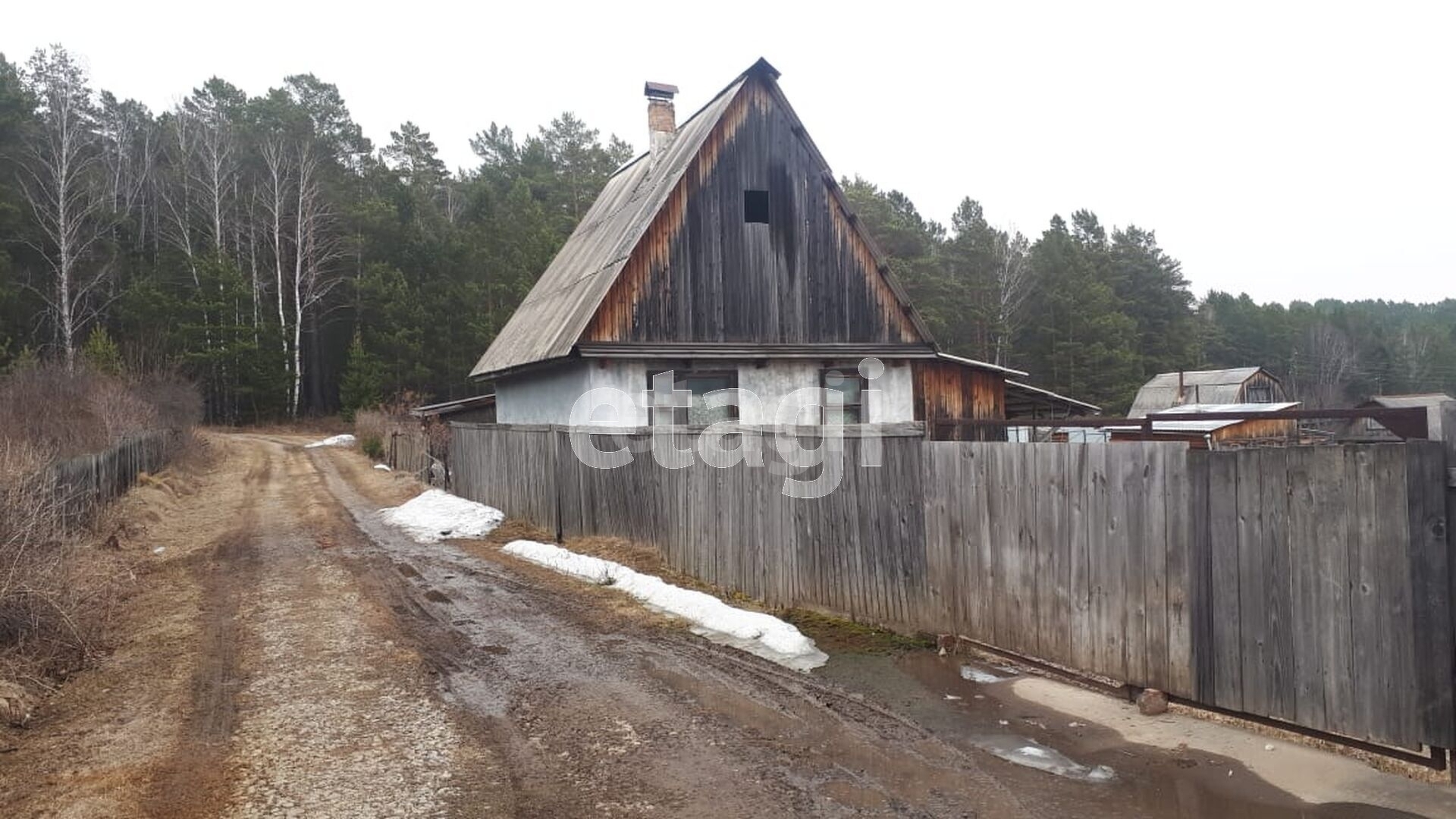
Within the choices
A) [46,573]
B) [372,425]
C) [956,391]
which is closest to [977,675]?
[46,573]

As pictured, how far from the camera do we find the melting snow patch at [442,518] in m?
15.0

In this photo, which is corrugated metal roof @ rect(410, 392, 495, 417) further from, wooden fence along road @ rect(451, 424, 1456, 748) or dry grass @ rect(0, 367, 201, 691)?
wooden fence along road @ rect(451, 424, 1456, 748)

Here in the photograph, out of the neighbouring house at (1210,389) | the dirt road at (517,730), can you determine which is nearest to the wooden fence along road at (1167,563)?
the dirt road at (517,730)

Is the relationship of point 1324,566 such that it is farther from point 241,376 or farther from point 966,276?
point 966,276

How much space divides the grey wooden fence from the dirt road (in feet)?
10.4

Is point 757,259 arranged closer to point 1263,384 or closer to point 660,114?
point 660,114

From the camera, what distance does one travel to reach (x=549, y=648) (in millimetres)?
7828

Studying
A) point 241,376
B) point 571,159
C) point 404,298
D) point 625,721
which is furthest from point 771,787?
point 571,159

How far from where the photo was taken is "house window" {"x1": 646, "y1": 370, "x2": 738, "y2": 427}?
16.2m

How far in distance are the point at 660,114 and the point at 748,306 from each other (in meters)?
7.39

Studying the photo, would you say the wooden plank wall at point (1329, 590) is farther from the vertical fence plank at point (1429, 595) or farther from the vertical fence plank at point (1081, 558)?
the vertical fence plank at point (1081, 558)

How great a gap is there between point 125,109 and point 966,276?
178 ft

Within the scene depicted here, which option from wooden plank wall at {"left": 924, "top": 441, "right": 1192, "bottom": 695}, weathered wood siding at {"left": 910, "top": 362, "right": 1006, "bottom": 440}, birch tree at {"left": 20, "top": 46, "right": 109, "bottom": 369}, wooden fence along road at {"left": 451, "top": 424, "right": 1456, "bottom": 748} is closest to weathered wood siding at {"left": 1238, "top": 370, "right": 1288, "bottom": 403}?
weathered wood siding at {"left": 910, "top": 362, "right": 1006, "bottom": 440}

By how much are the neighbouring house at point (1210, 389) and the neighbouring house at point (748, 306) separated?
35.3 m
